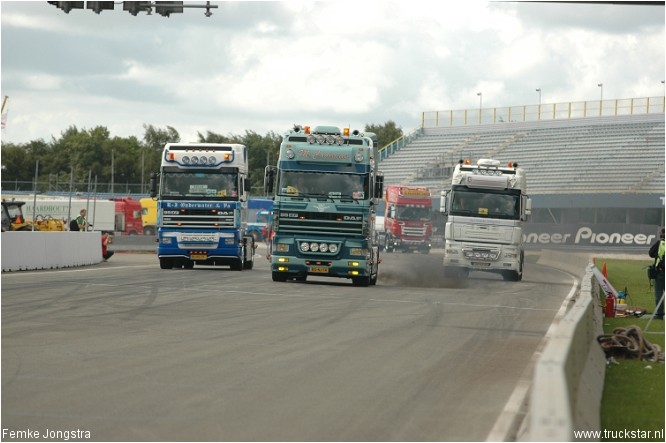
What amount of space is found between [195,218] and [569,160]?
51627 millimetres

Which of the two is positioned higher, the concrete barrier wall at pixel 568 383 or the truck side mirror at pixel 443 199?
the truck side mirror at pixel 443 199

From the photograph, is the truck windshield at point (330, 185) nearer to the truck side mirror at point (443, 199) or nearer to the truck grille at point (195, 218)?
the truck grille at point (195, 218)

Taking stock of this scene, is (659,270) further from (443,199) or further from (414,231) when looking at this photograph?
(414,231)

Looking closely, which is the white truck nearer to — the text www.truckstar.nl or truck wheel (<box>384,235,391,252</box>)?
the text www.truckstar.nl

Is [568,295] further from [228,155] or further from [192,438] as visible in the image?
[192,438]

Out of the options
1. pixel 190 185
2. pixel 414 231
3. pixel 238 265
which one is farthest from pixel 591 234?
pixel 190 185

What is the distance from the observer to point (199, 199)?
33.4 metres

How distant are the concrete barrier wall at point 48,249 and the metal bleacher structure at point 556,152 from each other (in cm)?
4000

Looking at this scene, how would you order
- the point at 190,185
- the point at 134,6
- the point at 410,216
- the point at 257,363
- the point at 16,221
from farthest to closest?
the point at 410,216 → the point at 16,221 → the point at 190,185 → the point at 134,6 → the point at 257,363

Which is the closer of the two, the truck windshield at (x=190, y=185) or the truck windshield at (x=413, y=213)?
the truck windshield at (x=190, y=185)

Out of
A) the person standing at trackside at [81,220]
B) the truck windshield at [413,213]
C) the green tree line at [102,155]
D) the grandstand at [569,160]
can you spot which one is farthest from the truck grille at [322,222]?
the green tree line at [102,155]

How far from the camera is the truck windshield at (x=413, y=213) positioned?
67250 millimetres

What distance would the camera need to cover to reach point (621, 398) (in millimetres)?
11148

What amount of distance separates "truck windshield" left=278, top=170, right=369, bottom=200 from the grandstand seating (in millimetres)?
45814
